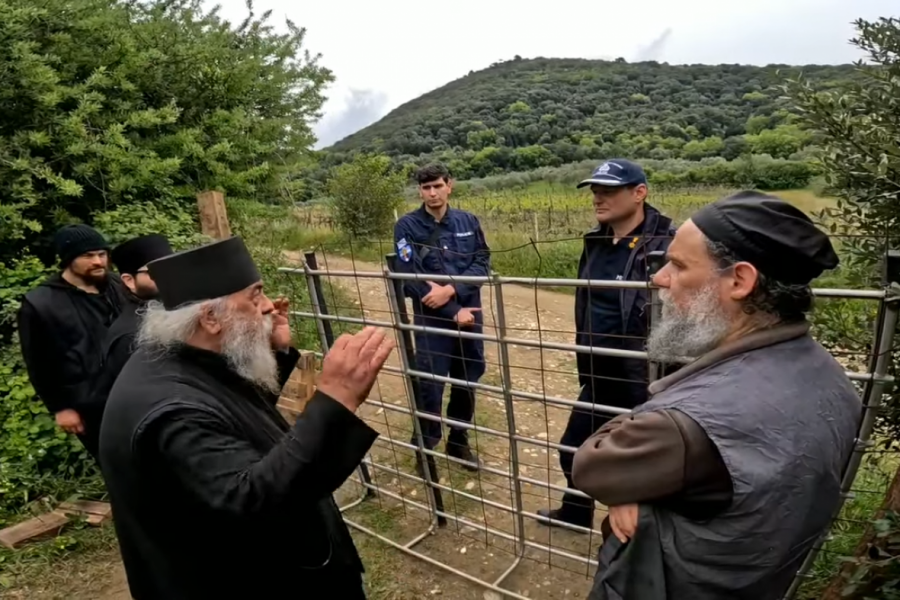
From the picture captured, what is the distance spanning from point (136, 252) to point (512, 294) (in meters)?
7.33

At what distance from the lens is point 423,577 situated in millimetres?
3240

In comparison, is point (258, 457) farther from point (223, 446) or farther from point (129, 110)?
point (129, 110)

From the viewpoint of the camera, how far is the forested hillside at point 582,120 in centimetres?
4084

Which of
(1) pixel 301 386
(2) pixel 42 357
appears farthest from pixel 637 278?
(2) pixel 42 357

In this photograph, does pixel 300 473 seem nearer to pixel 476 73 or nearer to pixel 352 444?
pixel 352 444

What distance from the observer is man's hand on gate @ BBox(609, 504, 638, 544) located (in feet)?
4.28

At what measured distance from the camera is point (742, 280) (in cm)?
Answer: 134

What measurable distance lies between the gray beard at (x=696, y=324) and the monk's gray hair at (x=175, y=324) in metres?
1.25

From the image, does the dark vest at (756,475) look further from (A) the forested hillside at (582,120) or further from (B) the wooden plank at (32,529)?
(A) the forested hillside at (582,120)

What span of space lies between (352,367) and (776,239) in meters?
1.04

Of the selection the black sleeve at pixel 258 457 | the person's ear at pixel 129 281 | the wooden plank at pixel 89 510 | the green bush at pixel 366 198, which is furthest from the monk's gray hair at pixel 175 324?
the green bush at pixel 366 198

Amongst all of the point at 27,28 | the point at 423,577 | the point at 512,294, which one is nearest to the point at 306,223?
the point at 512,294

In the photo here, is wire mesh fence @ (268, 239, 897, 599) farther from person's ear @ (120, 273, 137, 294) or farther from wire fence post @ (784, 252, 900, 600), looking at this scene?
person's ear @ (120, 273, 137, 294)

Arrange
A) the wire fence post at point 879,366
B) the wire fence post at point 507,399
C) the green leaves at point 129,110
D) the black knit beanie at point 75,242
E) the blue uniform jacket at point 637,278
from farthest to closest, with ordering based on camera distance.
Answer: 1. the green leaves at point 129,110
2. the black knit beanie at point 75,242
3. the blue uniform jacket at point 637,278
4. the wire fence post at point 507,399
5. the wire fence post at point 879,366
